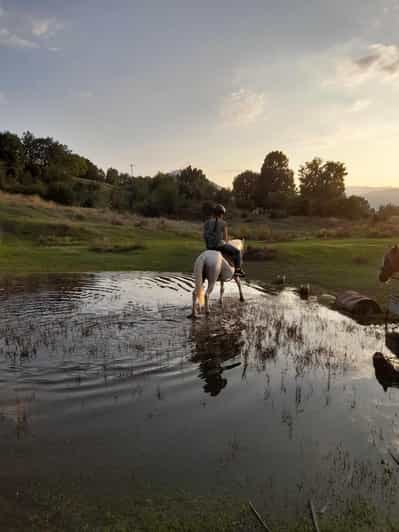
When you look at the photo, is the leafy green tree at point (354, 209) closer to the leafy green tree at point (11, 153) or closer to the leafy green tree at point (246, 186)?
the leafy green tree at point (246, 186)

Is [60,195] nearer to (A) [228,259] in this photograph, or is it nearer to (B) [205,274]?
(A) [228,259]

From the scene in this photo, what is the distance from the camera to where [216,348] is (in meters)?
9.89

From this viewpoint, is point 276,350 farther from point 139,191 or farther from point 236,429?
point 139,191

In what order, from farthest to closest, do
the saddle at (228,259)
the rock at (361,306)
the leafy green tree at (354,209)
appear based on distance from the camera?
the leafy green tree at (354,209) → the saddle at (228,259) → the rock at (361,306)

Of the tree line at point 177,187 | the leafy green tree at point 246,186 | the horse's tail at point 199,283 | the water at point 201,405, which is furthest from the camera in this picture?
the leafy green tree at point 246,186

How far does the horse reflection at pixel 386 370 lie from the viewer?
8172mm

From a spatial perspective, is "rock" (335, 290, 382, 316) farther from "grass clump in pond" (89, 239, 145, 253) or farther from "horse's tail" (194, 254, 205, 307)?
"grass clump in pond" (89, 239, 145, 253)

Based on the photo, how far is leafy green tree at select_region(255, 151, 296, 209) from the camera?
380 ft

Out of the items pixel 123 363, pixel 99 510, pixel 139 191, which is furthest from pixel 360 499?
pixel 139 191

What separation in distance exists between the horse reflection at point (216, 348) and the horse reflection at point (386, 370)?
9.38 feet

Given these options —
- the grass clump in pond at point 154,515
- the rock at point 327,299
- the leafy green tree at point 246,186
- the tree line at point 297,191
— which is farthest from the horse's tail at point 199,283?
the leafy green tree at point 246,186

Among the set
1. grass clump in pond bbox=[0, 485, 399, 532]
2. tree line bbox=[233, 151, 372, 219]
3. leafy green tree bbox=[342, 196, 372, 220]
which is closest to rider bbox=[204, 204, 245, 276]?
grass clump in pond bbox=[0, 485, 399, 532]

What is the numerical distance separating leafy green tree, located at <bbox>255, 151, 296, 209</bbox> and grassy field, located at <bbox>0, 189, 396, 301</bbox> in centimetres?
7201

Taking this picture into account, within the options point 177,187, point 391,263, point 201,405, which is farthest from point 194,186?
point 201,405
